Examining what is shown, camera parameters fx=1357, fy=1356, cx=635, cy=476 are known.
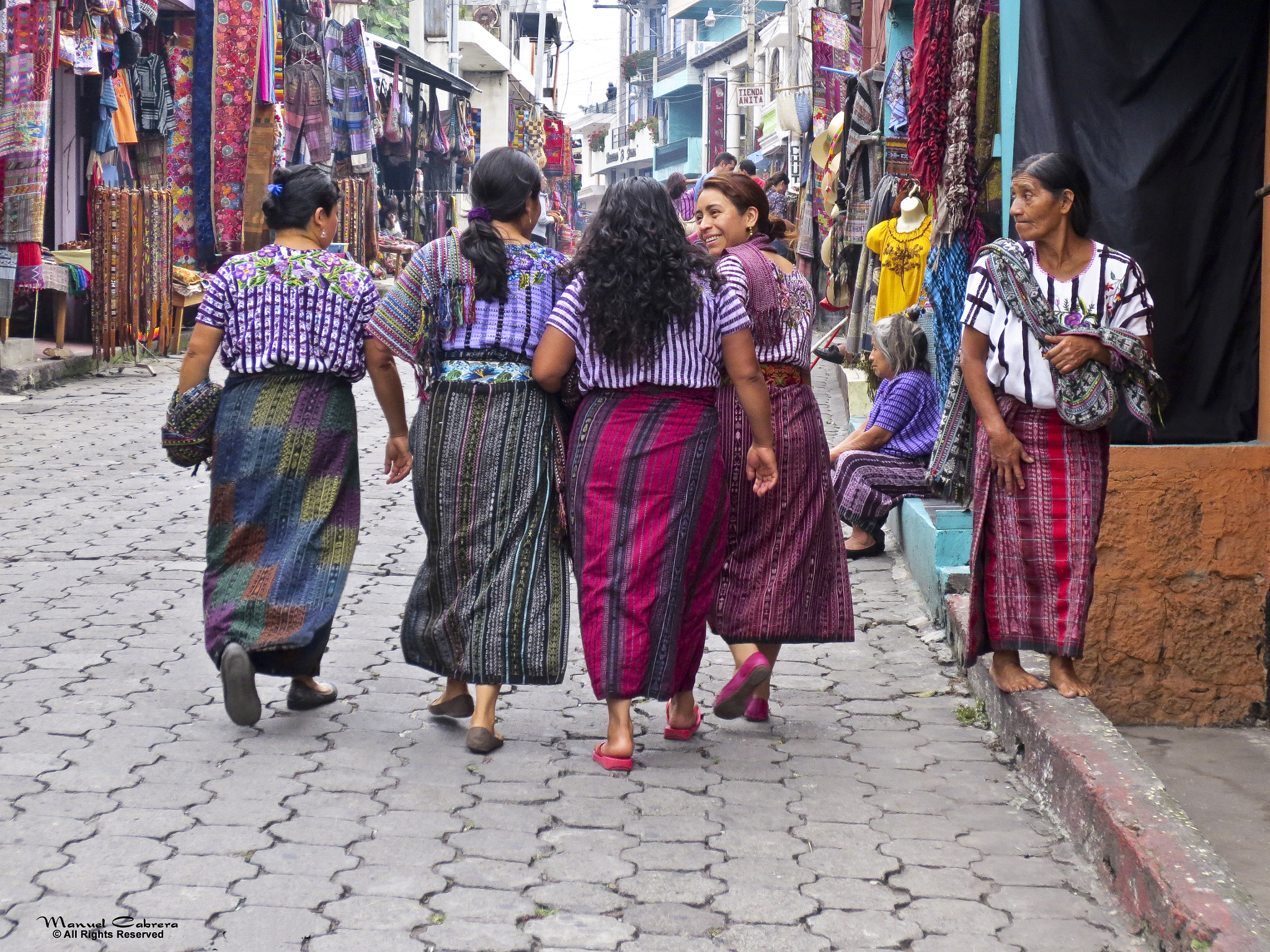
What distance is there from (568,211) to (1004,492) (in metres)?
43.6

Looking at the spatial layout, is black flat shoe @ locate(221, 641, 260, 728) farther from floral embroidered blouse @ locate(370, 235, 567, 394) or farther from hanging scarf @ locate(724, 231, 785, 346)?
hanging scarf @ locate(724, 231, 785, 346)

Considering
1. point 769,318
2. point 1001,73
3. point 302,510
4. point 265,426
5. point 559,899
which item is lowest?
point 559,899

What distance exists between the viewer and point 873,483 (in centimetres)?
668

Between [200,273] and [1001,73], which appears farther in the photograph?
[200,273]

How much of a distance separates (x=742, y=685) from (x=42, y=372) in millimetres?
9726

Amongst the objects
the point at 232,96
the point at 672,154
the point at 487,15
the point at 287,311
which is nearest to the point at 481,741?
the point at 287,311

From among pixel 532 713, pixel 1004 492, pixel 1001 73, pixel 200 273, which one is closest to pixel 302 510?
pixel 532 713

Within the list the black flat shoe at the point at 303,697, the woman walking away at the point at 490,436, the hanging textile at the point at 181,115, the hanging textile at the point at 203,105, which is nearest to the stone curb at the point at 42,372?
the hanging textile at the point at 181,115

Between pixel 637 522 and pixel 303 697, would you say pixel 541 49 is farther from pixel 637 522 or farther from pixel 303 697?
pixel 637 522

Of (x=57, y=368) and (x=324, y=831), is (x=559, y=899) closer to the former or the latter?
(x=324, y=831)

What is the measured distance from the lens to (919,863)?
10.8 feet

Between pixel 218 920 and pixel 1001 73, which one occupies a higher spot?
pixel 1001 73

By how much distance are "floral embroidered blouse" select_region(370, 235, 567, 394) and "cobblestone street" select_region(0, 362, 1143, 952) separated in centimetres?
120

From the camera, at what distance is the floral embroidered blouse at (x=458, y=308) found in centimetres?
399
